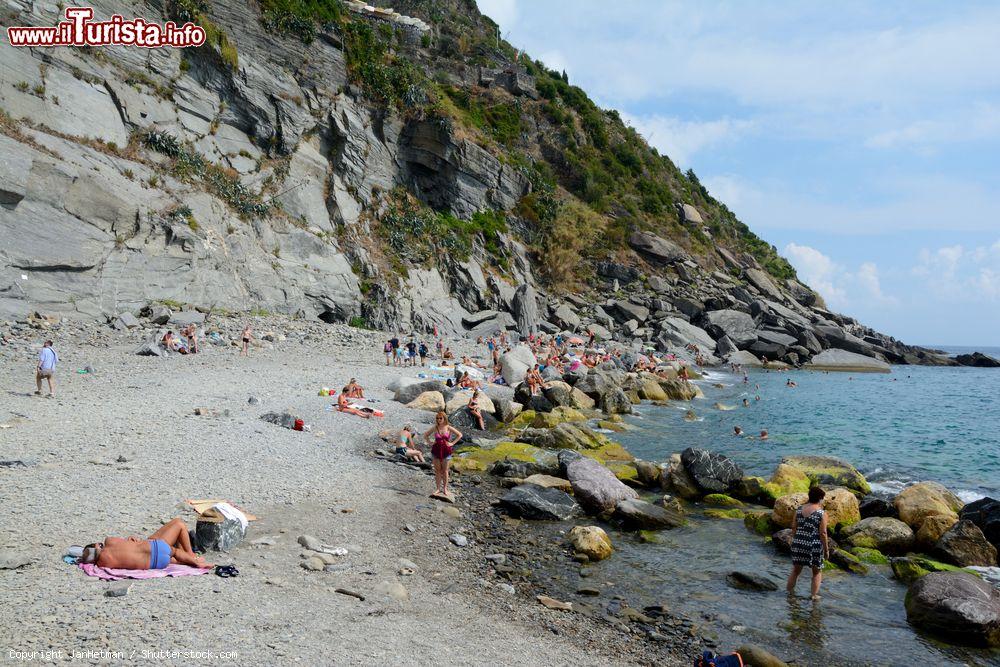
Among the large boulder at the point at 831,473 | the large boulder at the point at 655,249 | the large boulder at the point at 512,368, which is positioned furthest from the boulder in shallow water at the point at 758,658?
the large boulder at the point at 655,249

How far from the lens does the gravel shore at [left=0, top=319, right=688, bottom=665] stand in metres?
4.66

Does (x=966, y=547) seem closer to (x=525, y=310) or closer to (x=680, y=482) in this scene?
(x=680, y=482)

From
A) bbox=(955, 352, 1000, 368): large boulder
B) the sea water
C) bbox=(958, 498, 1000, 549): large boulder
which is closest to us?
the sea water

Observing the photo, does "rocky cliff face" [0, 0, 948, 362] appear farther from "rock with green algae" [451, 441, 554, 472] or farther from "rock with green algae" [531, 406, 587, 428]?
"rock with green algae" [531, 406, 587, 428]

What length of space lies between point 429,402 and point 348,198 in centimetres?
2754

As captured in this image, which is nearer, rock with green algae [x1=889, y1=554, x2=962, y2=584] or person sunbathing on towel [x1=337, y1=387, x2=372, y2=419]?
rock with green algae [x1=889, y1=554, x2=962, y2=584]

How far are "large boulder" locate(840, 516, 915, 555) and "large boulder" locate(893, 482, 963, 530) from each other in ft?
1.45

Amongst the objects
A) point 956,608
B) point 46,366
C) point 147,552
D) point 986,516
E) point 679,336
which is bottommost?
point 956,608

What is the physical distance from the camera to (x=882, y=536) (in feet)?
31.9

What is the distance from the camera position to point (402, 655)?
498cm

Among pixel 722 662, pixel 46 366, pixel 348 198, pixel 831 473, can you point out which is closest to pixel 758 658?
pixel 722 662

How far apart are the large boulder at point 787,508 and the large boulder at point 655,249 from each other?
171 ft

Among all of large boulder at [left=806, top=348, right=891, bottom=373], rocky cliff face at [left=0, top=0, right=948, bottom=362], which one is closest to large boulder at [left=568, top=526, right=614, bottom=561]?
rocky cliff face at [left=0, top=0, right=948, bottom=362]

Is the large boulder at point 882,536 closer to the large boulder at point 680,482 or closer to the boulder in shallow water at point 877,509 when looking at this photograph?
the boulder in shallow water at point 877,509
